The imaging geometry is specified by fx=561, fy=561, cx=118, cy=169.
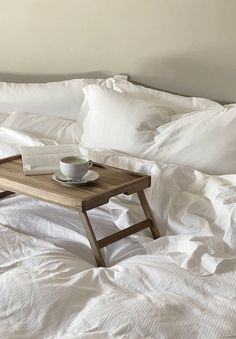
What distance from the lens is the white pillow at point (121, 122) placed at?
2.07 m

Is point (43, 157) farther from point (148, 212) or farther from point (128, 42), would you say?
point (128, 42)

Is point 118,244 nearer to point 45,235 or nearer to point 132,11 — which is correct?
point 45,235

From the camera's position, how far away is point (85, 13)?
8.34 feet

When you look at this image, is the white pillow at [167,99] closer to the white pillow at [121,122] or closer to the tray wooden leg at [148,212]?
the white pillow at [121,122]

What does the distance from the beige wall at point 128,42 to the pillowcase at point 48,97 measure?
14 centimetres

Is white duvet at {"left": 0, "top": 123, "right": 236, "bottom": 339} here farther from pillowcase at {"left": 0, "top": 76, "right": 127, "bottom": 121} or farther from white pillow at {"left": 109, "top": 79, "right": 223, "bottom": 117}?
pillowcase at {"left": 0, "top": 76, "right": 127, "bottom": 121}

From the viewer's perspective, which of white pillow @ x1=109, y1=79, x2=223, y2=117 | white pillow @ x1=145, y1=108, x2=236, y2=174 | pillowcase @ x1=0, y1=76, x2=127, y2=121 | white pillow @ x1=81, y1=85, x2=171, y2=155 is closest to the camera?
white pillow @ x1=145, y1=108, x2=236, y2=174

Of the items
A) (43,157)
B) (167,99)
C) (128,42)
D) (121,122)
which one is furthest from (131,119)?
(128,42)

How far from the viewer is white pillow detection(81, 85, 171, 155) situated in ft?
6.80

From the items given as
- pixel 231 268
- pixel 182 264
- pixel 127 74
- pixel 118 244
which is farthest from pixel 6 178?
pixel 127 74

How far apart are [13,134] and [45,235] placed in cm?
72

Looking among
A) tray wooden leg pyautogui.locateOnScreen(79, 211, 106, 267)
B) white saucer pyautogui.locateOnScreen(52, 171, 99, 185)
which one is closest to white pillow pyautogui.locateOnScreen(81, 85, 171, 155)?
white saucer pyautogui.locateOnScreen(52, 171, 99, 185)

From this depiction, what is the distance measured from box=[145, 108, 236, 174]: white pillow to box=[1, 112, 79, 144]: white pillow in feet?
1.48

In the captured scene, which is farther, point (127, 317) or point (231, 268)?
point (231, 268)
